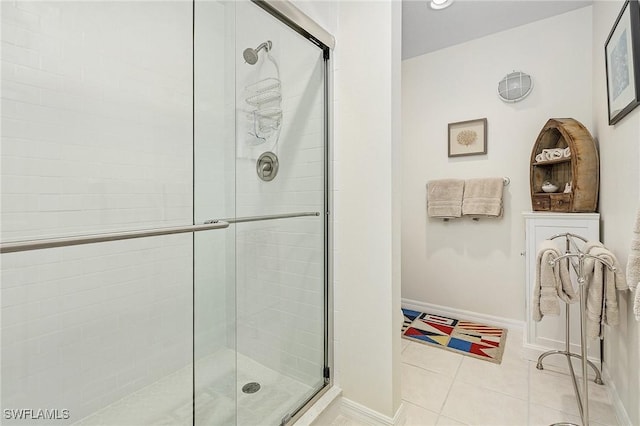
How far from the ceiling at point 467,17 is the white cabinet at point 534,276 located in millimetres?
1510

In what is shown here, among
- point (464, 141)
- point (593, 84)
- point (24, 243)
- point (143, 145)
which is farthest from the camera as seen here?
point (464, 141)

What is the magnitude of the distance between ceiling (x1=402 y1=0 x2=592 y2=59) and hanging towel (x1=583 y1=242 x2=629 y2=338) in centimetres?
183

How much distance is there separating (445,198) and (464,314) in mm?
1046

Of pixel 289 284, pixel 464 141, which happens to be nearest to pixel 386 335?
pixel 289 284

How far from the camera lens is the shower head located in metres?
1.25

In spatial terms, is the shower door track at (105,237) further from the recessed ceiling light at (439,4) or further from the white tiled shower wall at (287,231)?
the recessed ceiling light at (439,4)

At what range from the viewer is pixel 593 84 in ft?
7.07

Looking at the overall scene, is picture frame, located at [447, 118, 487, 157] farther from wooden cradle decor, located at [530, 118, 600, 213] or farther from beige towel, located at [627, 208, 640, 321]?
beige towel, located at [627, 208, 640, 321]

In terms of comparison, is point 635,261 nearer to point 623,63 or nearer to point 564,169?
point 623,63

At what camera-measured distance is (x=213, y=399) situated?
3.47 ft

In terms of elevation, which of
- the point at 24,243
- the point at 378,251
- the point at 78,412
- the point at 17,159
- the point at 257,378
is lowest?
the point at 78,412

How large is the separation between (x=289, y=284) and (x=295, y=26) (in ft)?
3.94

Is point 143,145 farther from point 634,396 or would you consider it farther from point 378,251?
point 634,396

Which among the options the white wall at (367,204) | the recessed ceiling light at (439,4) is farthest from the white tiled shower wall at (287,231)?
the recessed ceiling light at (439,4)
